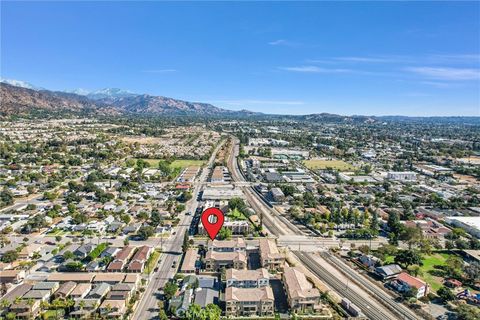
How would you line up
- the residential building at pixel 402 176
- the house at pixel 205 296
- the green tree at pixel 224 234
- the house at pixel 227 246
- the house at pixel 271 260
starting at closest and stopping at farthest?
1. the house at pixel 205 296
2. the house at pixel 271 260
3. the house at pixel 227 246
4. the green tree at pixel 224 234
5. the residential building at pixel 402 176

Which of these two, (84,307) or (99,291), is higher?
(99,291)

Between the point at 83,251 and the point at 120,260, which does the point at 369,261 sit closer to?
the point at 120,260

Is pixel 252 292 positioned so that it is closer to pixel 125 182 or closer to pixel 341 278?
pixel 341 278

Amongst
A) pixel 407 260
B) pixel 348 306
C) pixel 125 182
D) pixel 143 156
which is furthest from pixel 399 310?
pixel 143 156

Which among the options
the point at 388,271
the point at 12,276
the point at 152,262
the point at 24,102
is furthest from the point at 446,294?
the point at 24,102

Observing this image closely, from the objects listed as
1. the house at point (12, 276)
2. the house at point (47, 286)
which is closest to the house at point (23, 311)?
the house at point (47, 286)

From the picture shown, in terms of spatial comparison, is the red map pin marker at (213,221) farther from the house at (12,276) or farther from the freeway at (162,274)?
the house at (12,276)
